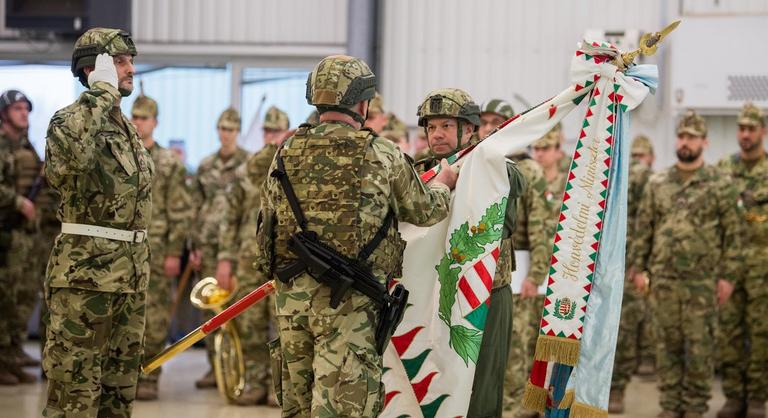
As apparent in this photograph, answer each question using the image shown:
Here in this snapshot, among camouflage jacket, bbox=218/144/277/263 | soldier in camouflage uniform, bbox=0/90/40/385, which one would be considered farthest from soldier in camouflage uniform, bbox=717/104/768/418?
soldier in camouflage uniform, bbox=0/90/40/385

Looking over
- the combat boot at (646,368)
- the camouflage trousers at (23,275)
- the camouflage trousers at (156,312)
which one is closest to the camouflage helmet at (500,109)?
the camouflage trousers at (156,312)

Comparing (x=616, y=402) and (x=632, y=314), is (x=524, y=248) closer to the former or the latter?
(x=616, y=402)

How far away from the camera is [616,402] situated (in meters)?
8.52

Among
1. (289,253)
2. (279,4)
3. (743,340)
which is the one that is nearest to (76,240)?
(289,253)

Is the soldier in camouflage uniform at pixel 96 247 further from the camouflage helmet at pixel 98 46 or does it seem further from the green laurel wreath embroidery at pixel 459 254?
the green laurel wreath embroidery at pixel 459 254

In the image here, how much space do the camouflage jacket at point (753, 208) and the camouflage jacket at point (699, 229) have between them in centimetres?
40

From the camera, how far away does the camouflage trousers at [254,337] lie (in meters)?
8.34

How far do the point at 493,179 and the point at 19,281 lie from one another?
16.6 ft

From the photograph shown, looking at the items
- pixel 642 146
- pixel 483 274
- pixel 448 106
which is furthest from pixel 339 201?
pixel 642 146

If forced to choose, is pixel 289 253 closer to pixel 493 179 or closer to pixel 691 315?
pixel 493 179

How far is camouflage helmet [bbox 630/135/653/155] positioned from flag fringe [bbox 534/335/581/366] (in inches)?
211

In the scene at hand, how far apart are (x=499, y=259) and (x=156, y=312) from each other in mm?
3612

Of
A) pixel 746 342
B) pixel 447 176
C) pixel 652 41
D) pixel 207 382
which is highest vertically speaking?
pixel 652 41

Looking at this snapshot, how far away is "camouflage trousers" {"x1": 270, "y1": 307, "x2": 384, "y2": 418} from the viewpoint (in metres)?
4.49
